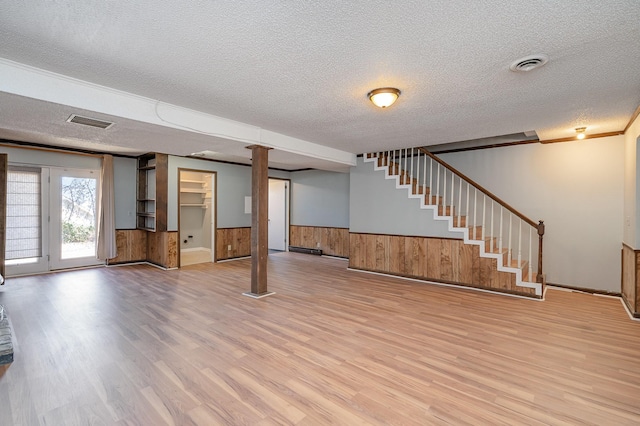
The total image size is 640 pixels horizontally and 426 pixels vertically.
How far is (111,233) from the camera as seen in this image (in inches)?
265

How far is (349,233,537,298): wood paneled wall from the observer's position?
5082mm

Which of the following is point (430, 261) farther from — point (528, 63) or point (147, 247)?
point (147, 247)

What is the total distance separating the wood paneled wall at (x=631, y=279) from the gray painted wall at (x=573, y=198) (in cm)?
34

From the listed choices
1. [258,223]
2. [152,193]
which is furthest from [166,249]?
[258,223]

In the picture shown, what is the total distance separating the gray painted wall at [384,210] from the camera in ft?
19.2

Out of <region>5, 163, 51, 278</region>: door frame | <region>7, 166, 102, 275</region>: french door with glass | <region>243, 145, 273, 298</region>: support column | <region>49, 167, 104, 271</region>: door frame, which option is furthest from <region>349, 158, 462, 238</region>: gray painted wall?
<region>5, 163, 51, 278</region>: door frame

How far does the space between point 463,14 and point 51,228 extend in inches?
307

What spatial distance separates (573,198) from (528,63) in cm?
377

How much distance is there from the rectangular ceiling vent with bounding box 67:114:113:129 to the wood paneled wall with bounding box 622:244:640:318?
655 centimetres

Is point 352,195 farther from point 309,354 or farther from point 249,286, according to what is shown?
point 309,354

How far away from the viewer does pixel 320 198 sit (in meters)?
8.84

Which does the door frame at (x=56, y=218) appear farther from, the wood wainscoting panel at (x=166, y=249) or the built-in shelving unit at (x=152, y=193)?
the wood wainscoting panel at (x=166, y=249)

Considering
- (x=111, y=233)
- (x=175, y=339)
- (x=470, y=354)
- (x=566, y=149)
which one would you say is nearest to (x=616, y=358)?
(x=470, y=354)

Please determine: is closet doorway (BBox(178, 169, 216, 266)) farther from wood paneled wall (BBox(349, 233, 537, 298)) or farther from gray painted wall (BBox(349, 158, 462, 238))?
wood paneled wall (BBox(349, 233, 537, 298))
